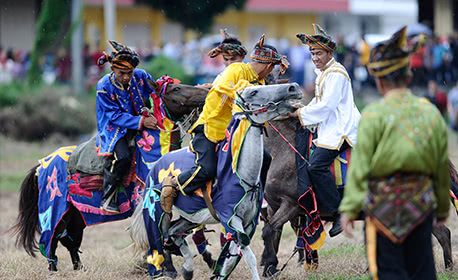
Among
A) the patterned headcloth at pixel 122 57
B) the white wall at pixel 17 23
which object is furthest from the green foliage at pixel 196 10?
the patterned headcloth at pixel 122 57

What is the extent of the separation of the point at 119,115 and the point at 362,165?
4.06 m

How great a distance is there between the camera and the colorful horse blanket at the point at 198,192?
6449 millimetres

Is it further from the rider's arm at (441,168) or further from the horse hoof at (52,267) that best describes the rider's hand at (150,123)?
the rider's arm at (441,168)

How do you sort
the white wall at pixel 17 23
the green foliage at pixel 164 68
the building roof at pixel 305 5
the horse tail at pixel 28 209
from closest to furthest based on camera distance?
the horse tail at pixel 28 209 < the green foliage at pixel 164 68 < the white wall at pixel 17 23 < the building roof at pixel 305 5

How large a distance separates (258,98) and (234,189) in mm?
849

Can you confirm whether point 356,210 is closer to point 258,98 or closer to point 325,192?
point 258,98

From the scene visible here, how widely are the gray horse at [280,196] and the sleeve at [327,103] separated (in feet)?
2.29

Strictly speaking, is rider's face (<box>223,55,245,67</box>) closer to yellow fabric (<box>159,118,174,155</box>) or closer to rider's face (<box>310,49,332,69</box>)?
rider's face (<box>310,49,332,69</box>)

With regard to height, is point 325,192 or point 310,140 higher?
point 310,140

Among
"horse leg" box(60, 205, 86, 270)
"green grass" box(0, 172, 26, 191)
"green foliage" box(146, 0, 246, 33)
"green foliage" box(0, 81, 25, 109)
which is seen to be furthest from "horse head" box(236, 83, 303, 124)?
"green foliage" box(146, 0, 246, 33)

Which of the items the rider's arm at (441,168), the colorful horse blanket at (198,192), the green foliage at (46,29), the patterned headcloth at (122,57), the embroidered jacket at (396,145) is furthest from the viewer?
the green foliage at (46,29)

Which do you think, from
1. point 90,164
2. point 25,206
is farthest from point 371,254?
point 25,206

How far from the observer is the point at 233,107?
258 inches

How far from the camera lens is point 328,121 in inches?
291
